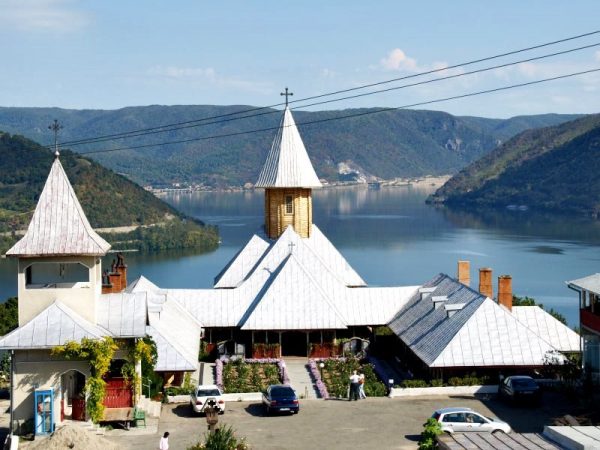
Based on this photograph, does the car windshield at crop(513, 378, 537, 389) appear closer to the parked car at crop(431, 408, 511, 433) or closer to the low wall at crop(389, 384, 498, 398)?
the low wall at crop(389, 384, 498, 398)

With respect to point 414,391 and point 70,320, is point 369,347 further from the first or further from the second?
point 70,320

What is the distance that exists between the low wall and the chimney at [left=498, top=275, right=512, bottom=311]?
5.94 meters

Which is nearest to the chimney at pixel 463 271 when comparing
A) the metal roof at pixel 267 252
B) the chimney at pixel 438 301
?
the chimney at pixel 438 301

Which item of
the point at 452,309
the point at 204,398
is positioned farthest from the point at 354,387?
the point at 452,309

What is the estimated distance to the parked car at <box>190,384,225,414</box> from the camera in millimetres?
26672

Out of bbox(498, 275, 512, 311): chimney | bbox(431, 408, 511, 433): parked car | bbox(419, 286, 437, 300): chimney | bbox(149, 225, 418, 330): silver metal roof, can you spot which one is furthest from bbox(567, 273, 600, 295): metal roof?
bbox(149, 225, 418, 330): silver metal roof

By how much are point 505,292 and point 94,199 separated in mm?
108700

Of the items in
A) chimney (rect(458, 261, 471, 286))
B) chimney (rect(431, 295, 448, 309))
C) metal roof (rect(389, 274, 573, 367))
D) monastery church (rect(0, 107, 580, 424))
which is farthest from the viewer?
chimney (rect(458, 261, 471, 286))

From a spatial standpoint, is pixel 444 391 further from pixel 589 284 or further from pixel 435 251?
pixel 435 251

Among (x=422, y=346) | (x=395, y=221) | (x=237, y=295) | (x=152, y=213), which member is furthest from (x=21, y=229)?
(x=422, y=346)

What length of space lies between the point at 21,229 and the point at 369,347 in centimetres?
Answer: 9519

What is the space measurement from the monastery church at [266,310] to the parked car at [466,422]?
5772 millimetres

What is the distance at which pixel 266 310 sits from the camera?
36188mm

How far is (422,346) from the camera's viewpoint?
32.2m
